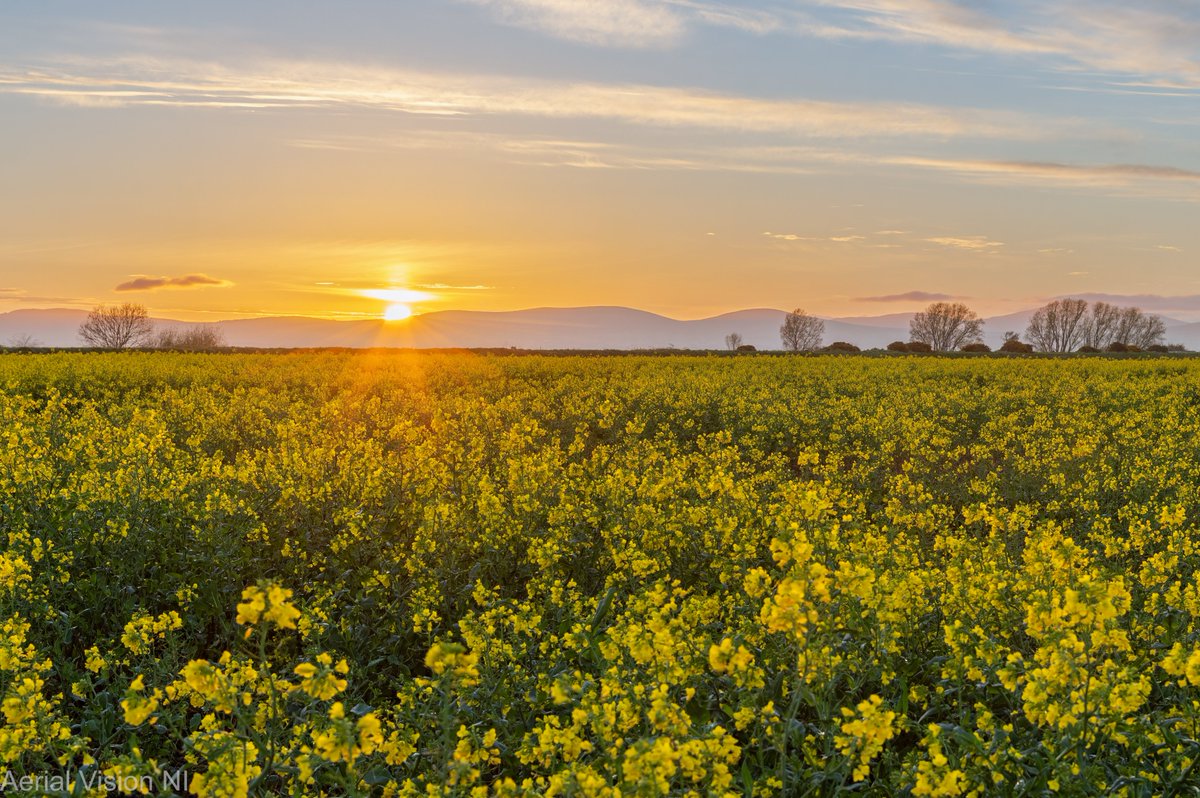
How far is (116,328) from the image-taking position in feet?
365

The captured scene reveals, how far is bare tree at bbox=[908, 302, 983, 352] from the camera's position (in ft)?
463

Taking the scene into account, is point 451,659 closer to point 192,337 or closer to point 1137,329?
point 192,337

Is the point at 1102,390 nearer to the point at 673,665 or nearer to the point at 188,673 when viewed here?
the point at 673,665

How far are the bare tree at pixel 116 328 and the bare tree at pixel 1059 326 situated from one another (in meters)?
144

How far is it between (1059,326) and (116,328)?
150775 mm

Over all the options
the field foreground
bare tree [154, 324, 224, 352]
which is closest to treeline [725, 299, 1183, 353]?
bare tree [154, 324, 224, 352]

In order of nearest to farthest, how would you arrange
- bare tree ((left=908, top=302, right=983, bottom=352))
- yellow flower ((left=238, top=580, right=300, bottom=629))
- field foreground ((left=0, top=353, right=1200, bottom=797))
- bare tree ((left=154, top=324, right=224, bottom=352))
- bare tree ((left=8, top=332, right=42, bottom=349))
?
yellow flower ((left=238, top=580, right=300, bottom=629))
field foreground ((left=0, top=353, right=1200, bottom=797))
bare tree ((left=8, top=332, right=42, bottom=349))
bare tree ((left=154, top=324, right=224, bottom=352))
bare tree ((left=908, top=302, right=983, bottom=352))

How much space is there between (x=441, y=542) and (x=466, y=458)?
3.26 meters

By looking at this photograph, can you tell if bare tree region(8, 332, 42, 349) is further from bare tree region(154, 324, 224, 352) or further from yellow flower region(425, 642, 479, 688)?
yellow flower region(425, 642, 479, 688)

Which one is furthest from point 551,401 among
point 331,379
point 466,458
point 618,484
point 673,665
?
point 673,665

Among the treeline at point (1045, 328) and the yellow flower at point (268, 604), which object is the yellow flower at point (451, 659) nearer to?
the yellow flower at point (268, 604)

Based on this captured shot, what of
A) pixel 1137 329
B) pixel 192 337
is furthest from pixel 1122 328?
pixel 192 337

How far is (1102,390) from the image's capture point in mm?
23609

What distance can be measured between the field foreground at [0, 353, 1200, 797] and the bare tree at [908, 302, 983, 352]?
136 m
